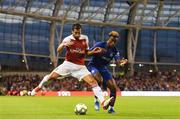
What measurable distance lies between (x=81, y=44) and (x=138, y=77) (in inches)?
1874

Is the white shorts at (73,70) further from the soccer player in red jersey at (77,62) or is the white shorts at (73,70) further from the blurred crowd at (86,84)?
the blurred crowd at (86,84)

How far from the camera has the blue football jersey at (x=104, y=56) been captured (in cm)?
1714

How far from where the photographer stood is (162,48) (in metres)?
68.0

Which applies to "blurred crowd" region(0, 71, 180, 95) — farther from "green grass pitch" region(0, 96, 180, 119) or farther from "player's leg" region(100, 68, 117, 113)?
"player's leg" region(100, 68, 117, 113)

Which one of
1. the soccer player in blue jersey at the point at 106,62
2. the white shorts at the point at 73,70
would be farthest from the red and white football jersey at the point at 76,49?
the soccer player in blue jersey at the point at 106,62

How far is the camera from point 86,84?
53.7 metres

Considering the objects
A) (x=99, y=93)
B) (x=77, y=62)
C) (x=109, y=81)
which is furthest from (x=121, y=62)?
(x=77, y=62)

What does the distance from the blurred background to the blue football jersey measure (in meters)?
36.2

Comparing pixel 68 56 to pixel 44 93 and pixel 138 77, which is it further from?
pixel 138 77

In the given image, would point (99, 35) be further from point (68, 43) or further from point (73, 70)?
point (68, 43)

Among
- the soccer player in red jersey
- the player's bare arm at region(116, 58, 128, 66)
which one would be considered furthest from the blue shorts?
the soccer player in red jersey

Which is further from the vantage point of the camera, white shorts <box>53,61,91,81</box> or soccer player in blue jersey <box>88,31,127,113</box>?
soccer player in blue jersey <box>88,31,127,113</box>

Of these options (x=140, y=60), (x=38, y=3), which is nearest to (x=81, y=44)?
(x=38, y=3)

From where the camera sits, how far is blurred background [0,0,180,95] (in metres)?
58.5
